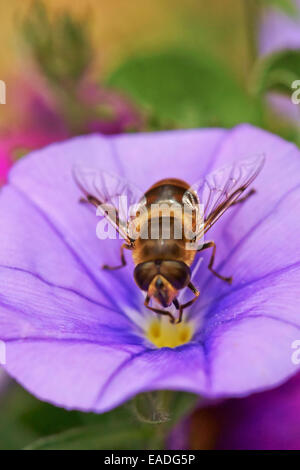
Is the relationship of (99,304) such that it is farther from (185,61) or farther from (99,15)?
(99,15)

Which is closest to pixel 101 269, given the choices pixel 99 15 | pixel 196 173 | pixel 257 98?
pixel 196 173

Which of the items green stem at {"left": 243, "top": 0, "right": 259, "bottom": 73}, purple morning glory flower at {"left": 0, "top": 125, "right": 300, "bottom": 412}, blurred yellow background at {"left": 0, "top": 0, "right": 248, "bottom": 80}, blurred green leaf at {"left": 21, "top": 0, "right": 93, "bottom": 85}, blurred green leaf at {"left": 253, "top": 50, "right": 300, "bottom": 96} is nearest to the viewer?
purple morning glory flower at {"left": 0, "top": 125, "right": 300, "bottom": 412}

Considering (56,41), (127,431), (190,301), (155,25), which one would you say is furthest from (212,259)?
(155,25)

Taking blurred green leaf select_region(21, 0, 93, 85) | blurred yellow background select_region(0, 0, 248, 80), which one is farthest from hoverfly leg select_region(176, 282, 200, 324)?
blurred yellow background select_region(0, 0, 248, 80)

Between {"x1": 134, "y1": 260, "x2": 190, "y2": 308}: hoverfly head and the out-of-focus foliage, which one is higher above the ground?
{"x1": 134, "y1": 260, "x2": 190, "y2": 308}: hoverfly head

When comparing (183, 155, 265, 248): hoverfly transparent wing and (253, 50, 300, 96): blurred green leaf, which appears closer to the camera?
(183, 155, 265, 248): hoverfly transparent wing

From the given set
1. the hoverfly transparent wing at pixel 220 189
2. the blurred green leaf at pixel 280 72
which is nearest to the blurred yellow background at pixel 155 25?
the blurred green leaf at pixel 280 72

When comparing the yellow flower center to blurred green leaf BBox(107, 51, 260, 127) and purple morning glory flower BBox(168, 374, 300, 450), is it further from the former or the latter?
blurred green leaf BBox(107, 51, 260, 127)
